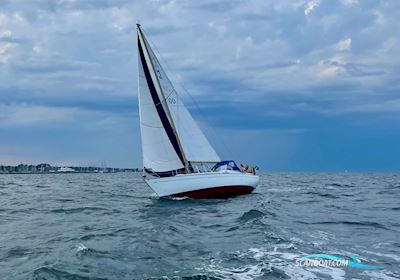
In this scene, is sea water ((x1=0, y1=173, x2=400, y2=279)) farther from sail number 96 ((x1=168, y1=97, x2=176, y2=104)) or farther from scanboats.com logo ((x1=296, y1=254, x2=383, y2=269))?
sail number 96 ((x1=168, y1=97, x2=176, y2=104))

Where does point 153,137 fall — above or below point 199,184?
above

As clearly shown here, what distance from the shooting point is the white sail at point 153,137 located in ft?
110

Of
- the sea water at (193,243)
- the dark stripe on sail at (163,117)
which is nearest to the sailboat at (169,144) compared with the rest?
the dark stripe on sail at (163,117)

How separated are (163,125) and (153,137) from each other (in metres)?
1.33

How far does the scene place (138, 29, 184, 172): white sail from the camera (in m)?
33.5

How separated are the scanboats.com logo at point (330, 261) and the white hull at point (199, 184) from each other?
61.6 feet

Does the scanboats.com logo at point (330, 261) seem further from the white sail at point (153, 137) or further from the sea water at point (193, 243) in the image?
the white sail at point (153, 137)

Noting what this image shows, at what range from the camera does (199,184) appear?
3130 centimetres

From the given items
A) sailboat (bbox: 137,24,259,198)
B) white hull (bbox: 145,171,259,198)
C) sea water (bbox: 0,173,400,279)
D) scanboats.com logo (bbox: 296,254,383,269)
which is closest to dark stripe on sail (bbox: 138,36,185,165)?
sailboat (bbox: 137,24,259,198)

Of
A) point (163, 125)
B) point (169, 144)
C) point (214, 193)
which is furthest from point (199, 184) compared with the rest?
point (163, 125)

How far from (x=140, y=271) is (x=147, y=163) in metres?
22.4

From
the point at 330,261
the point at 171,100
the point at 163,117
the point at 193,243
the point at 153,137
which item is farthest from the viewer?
the point at 171,100

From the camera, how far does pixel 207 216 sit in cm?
2281

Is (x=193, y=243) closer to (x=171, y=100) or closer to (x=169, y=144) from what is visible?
(x=169, y=144)
